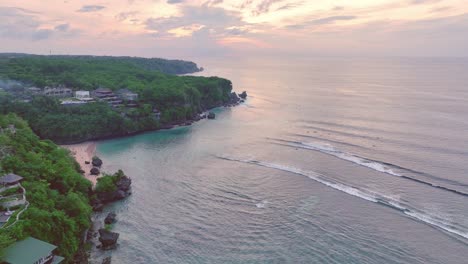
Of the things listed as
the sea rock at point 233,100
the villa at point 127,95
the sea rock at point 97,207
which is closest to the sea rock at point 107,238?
the sea rock at point 97,207

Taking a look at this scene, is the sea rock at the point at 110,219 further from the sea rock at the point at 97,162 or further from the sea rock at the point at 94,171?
the sea rock at the point at 97,162

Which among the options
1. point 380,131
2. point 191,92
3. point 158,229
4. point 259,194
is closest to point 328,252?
point 259,194

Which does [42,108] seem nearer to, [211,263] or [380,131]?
[211,263]

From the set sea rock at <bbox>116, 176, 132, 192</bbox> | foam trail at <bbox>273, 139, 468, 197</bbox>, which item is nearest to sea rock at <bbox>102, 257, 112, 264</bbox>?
sea rock at <bbox>116, 176, 132, 192</bbox>

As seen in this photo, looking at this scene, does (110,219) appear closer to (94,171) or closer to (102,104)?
(94,171)

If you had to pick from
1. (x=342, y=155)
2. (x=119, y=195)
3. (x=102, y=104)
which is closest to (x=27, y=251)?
(x=119, y=195)

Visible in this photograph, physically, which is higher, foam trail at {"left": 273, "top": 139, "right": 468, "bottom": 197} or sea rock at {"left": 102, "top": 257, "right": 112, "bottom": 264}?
foam trail at {"left": 273, "top": 139, "right": 468, "bottom": 197}

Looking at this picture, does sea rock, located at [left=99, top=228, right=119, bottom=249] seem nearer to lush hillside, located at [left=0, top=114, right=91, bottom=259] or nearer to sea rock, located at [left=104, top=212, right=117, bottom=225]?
lush hillside, located at [left=0, top=114, right=91, bottom=259]
